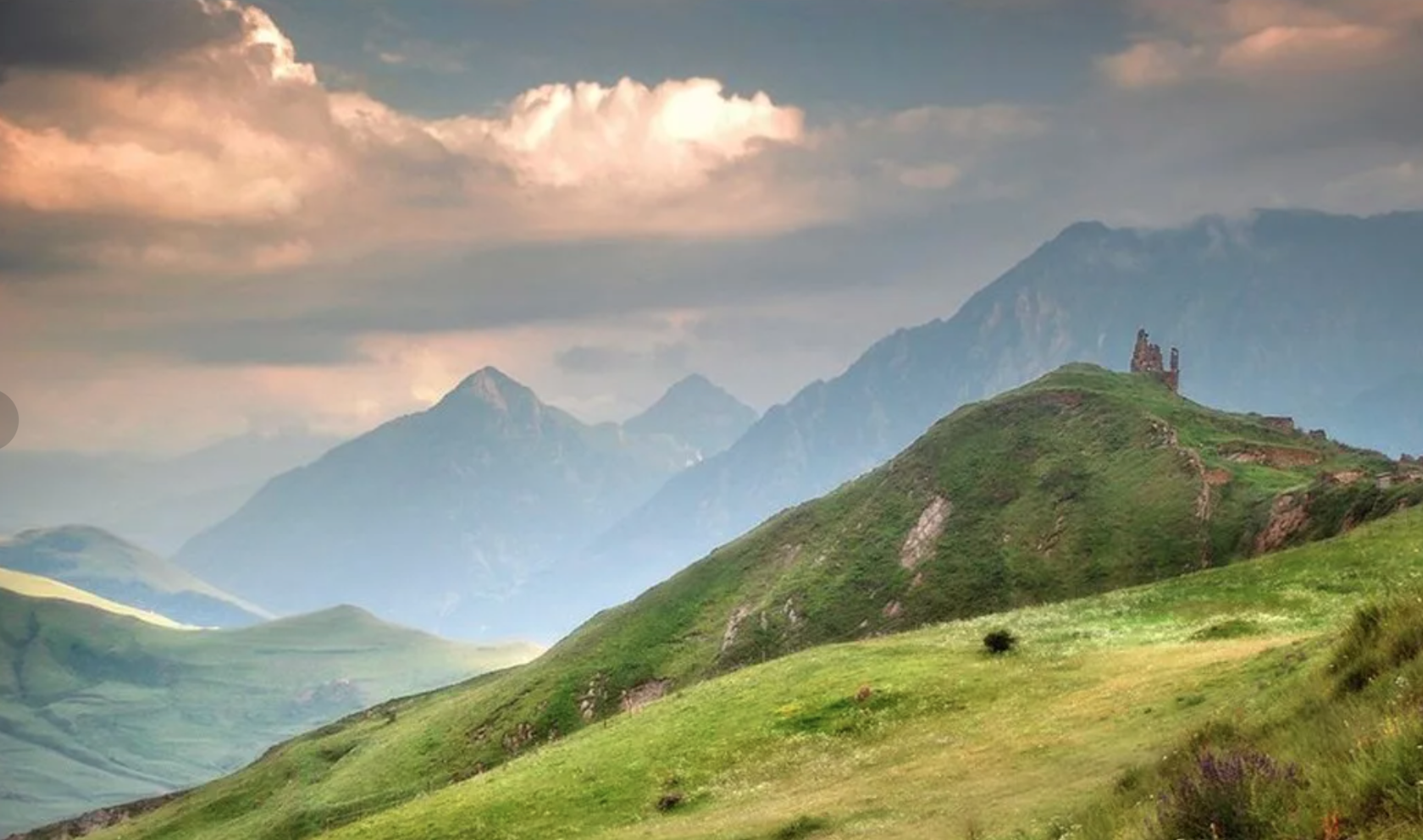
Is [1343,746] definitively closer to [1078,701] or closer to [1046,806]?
[1046,806]

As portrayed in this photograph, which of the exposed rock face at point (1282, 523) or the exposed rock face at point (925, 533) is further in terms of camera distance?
the exposed rock face at point (925, 533)

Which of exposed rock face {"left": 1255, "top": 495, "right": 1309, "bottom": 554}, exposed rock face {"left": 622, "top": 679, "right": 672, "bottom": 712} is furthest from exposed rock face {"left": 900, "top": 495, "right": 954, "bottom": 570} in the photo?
exposed rock face {"left": 1255, "top": 495, "right": 1309, "bottom": 554}

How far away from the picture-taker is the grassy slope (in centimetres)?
3416

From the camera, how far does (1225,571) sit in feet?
235

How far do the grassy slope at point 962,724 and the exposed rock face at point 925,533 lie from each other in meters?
50.4

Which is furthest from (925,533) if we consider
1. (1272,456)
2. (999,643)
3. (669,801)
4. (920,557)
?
(669,801)

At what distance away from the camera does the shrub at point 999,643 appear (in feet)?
204

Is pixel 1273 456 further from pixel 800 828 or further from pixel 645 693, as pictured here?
pixel 800 828

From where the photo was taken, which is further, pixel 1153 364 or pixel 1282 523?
pixel 1153 364

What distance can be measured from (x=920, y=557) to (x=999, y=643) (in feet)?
226

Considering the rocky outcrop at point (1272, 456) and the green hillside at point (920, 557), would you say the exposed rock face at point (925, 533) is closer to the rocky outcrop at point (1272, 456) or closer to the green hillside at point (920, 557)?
the green hillside at point (920, 557)

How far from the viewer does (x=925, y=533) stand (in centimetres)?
13488

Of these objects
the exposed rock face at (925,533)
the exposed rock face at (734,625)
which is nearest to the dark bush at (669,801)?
the exposed rock face at (734,625)

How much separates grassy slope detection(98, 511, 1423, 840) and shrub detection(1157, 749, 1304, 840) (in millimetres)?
1526
